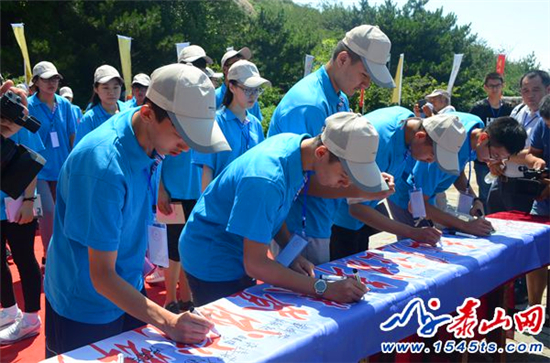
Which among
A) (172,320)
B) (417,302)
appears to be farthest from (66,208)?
(417,302)

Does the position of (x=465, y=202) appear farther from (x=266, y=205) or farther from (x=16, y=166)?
(x=16, y=166)

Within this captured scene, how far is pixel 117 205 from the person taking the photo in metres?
1.40

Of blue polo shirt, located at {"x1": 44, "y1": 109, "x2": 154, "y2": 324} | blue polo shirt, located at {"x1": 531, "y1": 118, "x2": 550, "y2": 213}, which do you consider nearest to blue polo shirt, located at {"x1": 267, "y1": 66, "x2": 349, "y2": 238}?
blue polo shirt, located at {"x1": 44, "y1": 109, "x2": 154, "y2": 324}

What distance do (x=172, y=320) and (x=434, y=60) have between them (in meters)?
25.6

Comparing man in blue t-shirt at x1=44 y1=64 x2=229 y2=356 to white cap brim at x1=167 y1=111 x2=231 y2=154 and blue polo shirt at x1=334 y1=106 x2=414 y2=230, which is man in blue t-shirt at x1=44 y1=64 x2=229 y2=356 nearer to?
white cap brim at x1=167 y1=111 x2=231 y2=154

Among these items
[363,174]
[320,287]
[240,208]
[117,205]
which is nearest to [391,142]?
[363,174]

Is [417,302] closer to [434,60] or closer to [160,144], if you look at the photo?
[160,144]

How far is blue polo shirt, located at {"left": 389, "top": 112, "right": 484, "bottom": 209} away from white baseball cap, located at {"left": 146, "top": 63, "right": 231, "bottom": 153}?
1.62 metres

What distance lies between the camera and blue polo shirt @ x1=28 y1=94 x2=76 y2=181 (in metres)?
3.93

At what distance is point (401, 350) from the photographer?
209cm

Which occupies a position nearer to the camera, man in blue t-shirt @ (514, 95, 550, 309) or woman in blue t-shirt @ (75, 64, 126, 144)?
man in blue t-shirt @ (514, 95, 550, 309)

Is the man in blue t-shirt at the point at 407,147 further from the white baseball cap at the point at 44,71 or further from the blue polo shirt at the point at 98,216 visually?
the white baseball cap at the point at 44,71

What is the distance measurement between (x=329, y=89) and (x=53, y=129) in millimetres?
2324

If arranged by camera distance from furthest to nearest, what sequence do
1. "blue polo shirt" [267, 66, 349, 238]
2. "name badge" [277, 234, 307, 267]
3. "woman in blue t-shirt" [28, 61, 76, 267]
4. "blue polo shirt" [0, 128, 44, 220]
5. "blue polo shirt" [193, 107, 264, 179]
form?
"woman in blue t-shirt" [28, 61, 76, 267], "blue polo shirt" [193, 107, 264, 179], "blue polo shirt" [0, 128, 44, 220], "blue polo shirt" [267, 66, 349, 238], "name badge" [277, 234, 307, 267]
